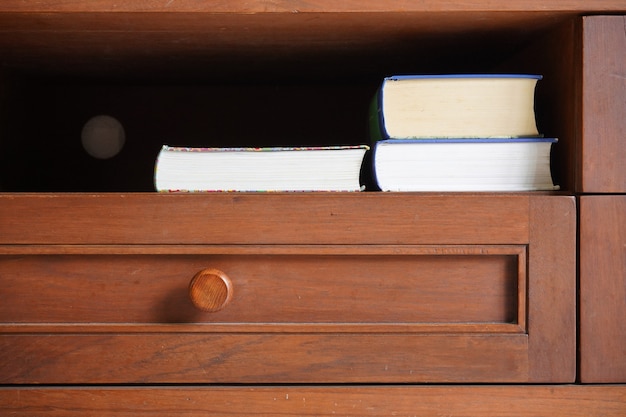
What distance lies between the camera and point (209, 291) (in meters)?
0.53

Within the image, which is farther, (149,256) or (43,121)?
(43,121)

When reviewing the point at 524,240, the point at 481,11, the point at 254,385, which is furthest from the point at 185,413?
the point at 481,11

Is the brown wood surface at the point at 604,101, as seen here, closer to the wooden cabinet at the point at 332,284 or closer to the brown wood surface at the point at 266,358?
the wooden cabinet at the point at 332,284

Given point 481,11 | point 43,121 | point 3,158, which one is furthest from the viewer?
point 43,121

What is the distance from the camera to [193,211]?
21.6 inches

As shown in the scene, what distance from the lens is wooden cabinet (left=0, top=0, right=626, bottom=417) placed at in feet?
1.78

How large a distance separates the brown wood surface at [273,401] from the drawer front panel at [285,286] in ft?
0.23

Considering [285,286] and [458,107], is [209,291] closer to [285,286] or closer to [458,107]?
[285,286]

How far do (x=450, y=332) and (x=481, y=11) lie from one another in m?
0.32

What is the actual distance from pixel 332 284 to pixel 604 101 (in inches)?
12.6

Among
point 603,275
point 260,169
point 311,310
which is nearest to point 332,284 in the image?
point 311,310

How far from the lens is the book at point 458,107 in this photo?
1.90 ft

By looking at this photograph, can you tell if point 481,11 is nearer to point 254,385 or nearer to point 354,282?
point 354,282

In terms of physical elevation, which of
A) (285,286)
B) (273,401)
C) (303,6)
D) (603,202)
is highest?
(303,6)
